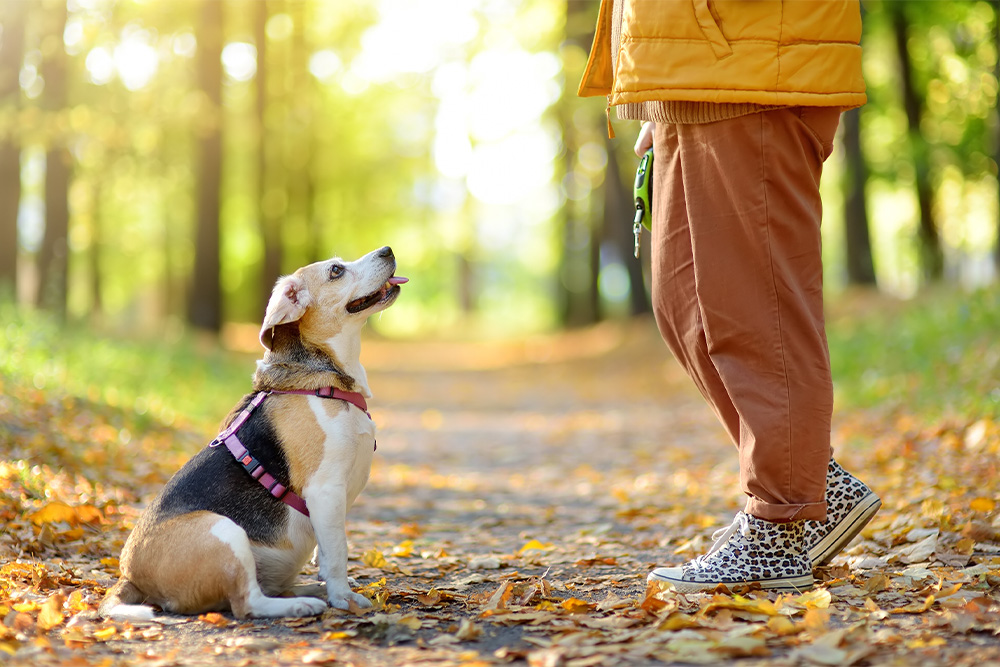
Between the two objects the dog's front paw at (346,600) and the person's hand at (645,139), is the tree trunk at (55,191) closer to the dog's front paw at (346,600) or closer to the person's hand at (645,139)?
the dog's front paw at (346,600)

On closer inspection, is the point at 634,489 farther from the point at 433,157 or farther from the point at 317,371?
the point at 433,157

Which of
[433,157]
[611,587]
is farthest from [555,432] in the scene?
[433,157]

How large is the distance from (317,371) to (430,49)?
28303 mm

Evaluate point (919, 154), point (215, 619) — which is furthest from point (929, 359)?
point (919, 154)

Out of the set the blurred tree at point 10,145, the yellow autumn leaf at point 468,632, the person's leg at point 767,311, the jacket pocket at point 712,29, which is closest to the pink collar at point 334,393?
the yellow autumn leaf at point 468,632

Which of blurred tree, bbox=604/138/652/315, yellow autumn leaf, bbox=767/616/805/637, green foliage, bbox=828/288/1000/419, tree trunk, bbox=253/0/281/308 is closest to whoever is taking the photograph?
yellow autumn leaf, bbox=767/616/805/637

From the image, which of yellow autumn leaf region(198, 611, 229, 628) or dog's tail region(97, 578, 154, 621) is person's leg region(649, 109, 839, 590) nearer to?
yellow autumn leaf region(198, 611, 229, 628)

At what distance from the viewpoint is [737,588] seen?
3.66 m

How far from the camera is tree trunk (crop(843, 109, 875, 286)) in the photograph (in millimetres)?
16750

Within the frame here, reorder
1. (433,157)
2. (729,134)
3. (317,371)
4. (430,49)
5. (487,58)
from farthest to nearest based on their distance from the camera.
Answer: (433,157) < (430,49) < (487,58) < (317,371) < (729,134)

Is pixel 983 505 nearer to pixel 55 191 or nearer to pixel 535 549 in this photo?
pixel 535 549

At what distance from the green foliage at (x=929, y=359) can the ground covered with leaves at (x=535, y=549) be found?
9.1 inches

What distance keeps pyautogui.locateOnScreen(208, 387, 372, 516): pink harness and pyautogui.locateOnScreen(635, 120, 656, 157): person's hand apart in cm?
174

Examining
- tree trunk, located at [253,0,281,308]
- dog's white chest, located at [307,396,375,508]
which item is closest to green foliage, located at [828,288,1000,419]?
dog's white chest, located at [307,396,375,508]
